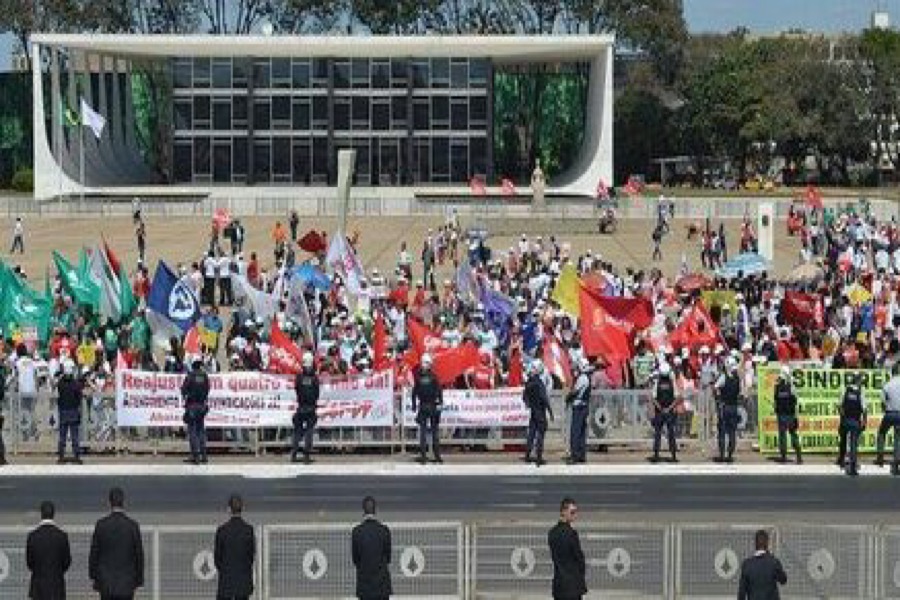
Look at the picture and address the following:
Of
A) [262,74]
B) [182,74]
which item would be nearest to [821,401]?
[262,74]

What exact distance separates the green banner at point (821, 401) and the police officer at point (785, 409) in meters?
0.38

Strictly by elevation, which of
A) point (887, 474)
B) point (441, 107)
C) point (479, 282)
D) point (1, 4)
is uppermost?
point (1, 4)

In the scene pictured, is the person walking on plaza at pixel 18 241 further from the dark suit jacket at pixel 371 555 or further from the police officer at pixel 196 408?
the dark suit jacket at pixel 371 555

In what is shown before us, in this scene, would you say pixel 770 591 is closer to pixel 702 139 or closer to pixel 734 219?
pixel 734 219

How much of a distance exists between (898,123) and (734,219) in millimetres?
50120

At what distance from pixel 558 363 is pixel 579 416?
234 cm

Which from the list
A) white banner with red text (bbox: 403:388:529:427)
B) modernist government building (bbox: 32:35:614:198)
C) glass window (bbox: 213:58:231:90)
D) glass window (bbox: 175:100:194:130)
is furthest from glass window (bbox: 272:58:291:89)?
white banner with red text (bbox: 403:388:529:427)

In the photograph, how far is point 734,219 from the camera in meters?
78.6

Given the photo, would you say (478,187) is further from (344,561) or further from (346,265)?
(344,561)

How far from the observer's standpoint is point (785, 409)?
1061 inches

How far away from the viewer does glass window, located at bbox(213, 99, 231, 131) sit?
96.6 m

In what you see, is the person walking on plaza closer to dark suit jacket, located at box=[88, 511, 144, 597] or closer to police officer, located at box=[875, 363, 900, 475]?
police officer, located at box=[875, 363, 900, 475]

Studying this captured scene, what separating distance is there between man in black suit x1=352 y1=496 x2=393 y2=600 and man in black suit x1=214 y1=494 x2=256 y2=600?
0.84 metres

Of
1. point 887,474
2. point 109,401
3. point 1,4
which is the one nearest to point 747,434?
point 887,474
